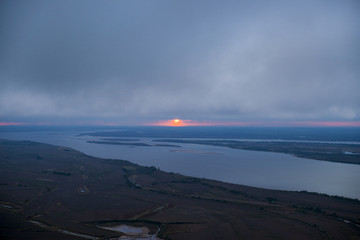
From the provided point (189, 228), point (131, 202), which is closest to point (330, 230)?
point (189, 228)

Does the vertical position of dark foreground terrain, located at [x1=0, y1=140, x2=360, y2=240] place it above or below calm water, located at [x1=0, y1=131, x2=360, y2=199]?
below

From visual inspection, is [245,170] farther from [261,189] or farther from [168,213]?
[168,213]

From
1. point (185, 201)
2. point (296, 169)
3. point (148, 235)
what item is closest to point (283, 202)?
point (185, 201)

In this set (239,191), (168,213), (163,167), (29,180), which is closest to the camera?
(168,213)

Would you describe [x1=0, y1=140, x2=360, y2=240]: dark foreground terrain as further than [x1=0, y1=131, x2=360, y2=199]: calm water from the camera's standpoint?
No

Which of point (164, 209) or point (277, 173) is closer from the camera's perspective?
point (164, 209)

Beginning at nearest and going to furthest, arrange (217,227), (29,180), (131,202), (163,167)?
(217,227)
(131,202)
(29,180)
(163,167)

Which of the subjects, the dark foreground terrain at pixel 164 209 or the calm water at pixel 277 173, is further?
the calm water at pixel 277 173

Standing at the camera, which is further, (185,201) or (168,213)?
(185,201)
